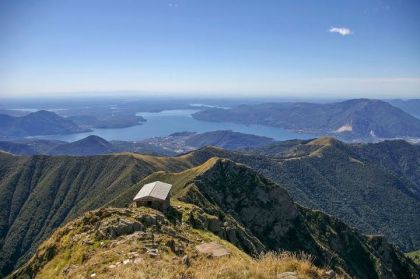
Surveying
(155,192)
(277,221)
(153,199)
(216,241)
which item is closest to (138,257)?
(153,199)

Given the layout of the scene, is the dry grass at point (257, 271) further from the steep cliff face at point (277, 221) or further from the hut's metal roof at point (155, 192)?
the steep cliff face at point (277, 221)

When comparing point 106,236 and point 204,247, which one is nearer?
point 204,247

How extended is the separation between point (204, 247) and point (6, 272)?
175m

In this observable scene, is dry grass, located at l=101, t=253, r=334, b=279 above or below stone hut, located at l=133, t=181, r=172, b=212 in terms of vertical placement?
above

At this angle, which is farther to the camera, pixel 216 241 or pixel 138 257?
pixel 216 241

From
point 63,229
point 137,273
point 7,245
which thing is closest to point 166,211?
point 63,229

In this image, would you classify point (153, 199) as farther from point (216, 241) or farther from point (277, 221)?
point (277, 221)

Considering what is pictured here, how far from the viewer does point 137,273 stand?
1557 cm

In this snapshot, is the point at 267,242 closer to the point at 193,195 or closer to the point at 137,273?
the point at 193,195

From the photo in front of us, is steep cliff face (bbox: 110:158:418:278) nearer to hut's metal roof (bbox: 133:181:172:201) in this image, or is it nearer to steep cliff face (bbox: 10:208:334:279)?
hut's metal roof (bbox: 133:181:172:201)

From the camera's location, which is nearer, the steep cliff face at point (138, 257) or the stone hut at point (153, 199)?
the steep cliff face at point (138, 257)

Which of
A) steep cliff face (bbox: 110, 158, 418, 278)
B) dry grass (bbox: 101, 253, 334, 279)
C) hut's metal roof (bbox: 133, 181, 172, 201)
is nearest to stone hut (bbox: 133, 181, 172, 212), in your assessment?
hut's metal roof (bbox: 133, 181, 172, 201)

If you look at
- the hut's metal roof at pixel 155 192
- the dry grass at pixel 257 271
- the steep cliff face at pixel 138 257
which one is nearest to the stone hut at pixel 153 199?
the hut's metal roof at pixel 155 192

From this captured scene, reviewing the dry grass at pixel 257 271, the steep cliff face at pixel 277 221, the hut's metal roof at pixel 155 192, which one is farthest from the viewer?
the steep cliff face at pixel 277 221
